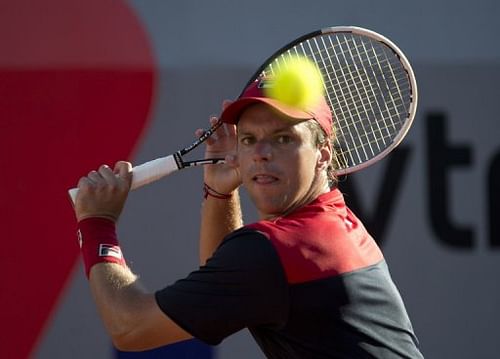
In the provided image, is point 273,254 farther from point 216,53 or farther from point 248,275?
point 216,53

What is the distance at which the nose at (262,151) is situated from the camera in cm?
227

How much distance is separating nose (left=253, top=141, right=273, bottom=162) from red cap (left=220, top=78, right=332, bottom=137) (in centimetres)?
8

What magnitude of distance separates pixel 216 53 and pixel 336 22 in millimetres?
546

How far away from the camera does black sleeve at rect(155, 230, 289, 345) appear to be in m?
2.10

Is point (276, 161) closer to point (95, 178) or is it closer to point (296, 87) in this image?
point (296, 87)

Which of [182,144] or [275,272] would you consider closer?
[275,272]

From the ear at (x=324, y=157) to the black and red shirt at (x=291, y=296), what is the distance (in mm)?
194

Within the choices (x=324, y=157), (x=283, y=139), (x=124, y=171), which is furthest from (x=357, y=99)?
(x=124, y=171)

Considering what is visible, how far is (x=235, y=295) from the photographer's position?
2107 millimetres

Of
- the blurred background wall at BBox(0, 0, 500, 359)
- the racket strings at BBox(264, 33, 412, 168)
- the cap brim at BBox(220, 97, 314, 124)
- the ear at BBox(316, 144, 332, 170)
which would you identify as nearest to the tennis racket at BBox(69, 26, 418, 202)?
the racket strings at BBox(264, 33, 412, 168)

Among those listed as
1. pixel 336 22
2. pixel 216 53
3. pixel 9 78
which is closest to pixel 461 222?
pixel 336 22

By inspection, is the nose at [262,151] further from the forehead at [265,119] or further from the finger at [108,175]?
the finger at [108,175]

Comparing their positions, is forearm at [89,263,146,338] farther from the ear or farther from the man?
the ear

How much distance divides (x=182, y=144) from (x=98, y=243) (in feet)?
6.55
